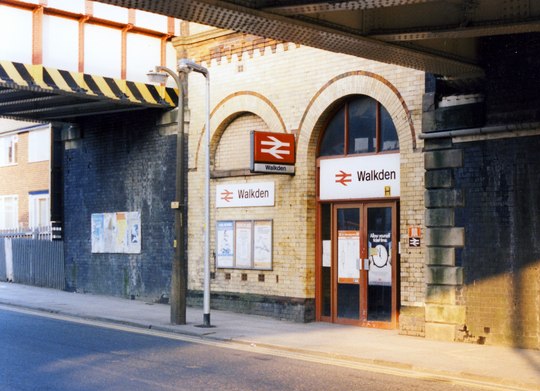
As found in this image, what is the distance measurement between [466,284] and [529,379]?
4288mm

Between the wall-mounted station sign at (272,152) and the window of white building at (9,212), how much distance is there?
56.5ft

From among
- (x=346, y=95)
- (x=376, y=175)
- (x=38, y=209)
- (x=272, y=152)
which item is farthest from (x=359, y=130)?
(x=38, y=209)

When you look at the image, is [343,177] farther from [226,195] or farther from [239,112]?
[226,195]

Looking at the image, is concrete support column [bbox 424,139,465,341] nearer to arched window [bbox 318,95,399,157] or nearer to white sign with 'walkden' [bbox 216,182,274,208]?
arched window [bbox 318,95,399,157]

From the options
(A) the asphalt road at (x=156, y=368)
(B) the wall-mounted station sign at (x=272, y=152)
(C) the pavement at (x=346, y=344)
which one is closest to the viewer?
(A) the asphalt road at (x=156, y=368)

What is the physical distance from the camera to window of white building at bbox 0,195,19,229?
1332 inches

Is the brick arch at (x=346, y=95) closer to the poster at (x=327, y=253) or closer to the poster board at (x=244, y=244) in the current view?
the poster at (x=327, y=253)

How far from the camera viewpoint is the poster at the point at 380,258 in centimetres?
1844

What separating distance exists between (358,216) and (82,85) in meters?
7.74

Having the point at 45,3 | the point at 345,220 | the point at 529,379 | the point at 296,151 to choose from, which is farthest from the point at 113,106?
the point at 529,379

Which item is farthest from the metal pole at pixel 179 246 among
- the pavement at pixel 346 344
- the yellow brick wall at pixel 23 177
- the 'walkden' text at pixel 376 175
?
the yellow brick wall at pixel 23 177

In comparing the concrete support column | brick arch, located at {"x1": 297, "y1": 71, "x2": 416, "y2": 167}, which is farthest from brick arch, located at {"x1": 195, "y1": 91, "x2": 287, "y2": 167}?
the concrete support column

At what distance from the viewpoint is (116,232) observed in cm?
2567

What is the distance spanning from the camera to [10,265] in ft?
104
